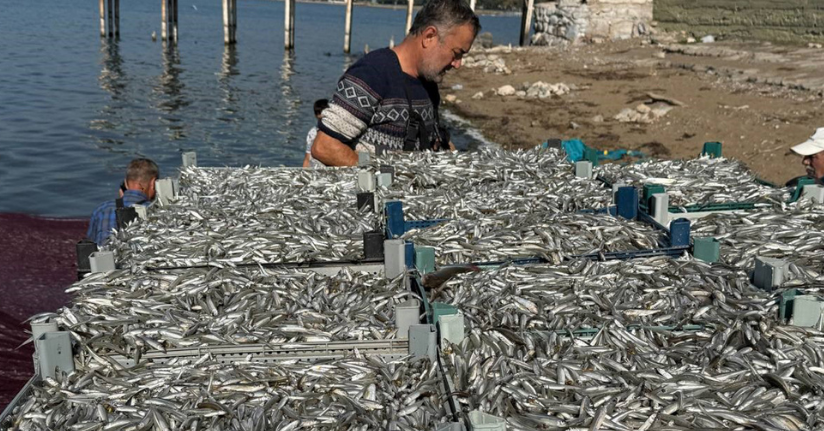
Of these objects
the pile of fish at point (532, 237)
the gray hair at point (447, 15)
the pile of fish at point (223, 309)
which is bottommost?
the pile of fish at point (223, 309)

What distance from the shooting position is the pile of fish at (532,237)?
5207mm

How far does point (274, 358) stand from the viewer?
3.87 metres

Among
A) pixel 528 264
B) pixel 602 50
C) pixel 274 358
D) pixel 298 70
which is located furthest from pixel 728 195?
pixel 298 70

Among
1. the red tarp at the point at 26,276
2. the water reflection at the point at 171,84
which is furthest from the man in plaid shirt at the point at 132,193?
the water reflection at the point at 171,84

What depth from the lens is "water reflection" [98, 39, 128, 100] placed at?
30005mm

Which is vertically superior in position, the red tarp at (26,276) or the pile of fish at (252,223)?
the pile of fish at (252,223)

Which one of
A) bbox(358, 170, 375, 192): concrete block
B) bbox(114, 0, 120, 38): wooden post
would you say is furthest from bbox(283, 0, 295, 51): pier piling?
bbox(358, 170, 375, 192): concrete block

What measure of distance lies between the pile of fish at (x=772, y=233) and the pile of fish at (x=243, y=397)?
2.66 metres

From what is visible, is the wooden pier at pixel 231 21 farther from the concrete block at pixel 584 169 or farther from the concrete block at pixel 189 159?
the concrete block at pixel 584 169

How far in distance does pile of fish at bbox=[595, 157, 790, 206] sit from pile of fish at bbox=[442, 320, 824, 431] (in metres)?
2.65

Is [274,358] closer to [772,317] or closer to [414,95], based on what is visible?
[772,317]

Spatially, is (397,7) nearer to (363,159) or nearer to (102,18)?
(102,18)

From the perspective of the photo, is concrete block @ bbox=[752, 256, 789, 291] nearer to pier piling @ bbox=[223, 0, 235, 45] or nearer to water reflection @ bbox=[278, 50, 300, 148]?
water reflection @ bbox=[278, 50, 300, 148]

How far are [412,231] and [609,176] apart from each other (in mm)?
2667
